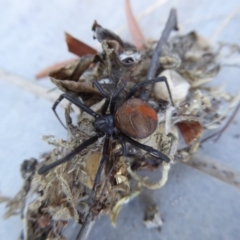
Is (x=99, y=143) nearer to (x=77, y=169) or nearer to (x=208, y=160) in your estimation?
(x=77, y=169)

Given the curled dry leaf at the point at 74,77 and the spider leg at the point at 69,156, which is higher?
the curled dry leaf at the point at 74,77

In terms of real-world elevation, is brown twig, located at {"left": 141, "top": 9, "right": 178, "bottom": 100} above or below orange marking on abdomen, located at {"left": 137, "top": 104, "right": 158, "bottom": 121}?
above

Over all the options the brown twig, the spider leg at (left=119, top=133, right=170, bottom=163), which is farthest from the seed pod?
the spider leg at (left=119, top=133, right=170, bottom=163)

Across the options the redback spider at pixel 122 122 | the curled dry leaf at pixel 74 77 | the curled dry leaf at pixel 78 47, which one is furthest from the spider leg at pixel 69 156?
the curled dry leaf at pixel 78 47

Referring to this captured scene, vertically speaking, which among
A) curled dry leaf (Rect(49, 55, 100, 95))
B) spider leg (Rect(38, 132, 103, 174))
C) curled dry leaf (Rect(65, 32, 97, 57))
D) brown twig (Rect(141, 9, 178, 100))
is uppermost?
curled dry leaf (Rect(65, 32, 97, 57))

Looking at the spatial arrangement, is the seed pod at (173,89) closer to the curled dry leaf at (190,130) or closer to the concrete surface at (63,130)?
the curled dry leaf at (190,130)

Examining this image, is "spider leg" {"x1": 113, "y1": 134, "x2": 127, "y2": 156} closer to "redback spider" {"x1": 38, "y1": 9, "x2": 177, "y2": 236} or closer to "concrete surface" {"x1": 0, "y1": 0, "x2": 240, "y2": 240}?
"redback spider" {"x1": 38, "y1": 9, "x2": 177, "y2": 236}

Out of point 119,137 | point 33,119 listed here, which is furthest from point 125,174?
point 33,119
